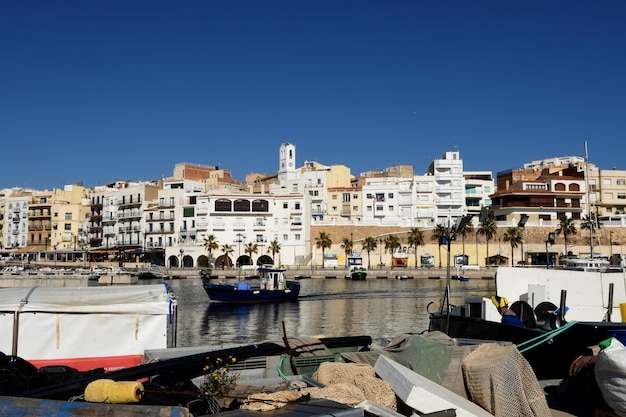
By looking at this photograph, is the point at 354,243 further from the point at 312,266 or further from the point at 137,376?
the point at 137,376

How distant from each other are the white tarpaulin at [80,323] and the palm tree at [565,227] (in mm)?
67955

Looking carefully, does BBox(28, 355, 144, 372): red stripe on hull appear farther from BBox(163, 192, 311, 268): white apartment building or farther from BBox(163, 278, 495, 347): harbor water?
BBox(163, 192, 311, 268): white apartment building

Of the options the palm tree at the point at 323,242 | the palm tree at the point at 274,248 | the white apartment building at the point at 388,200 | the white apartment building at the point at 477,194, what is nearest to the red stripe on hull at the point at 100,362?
the palm tree at the point at 274,248

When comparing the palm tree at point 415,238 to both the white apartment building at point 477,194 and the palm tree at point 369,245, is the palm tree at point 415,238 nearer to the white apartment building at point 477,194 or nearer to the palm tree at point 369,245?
the palm tree at point 369,245

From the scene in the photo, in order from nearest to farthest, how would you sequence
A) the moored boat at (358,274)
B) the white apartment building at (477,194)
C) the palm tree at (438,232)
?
1. the moored boat at (358,274)
2. the palm tree at (438,232)
3. the white apartment building at (477,194)

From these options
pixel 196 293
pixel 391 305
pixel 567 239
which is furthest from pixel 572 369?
pixel 567 239

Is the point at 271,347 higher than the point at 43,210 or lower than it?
lower

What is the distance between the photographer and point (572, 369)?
832 cm

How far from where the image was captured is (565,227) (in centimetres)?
7225

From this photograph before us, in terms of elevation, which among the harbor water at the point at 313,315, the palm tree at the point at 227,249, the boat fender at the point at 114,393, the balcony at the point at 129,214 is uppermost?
the balcony at the point at 129,214

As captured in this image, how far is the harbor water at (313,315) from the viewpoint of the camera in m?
27.9

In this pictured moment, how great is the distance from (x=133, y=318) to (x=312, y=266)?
6050 centimetres

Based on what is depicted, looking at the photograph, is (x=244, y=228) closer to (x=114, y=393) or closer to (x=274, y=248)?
(x=274, y=248)

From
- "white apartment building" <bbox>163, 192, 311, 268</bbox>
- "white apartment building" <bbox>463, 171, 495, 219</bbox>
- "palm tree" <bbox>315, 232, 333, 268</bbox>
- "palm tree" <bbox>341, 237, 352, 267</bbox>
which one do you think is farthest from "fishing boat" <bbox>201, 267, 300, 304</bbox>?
"white apartment building" <bbox>463, 171, 495, 219</bbox>
